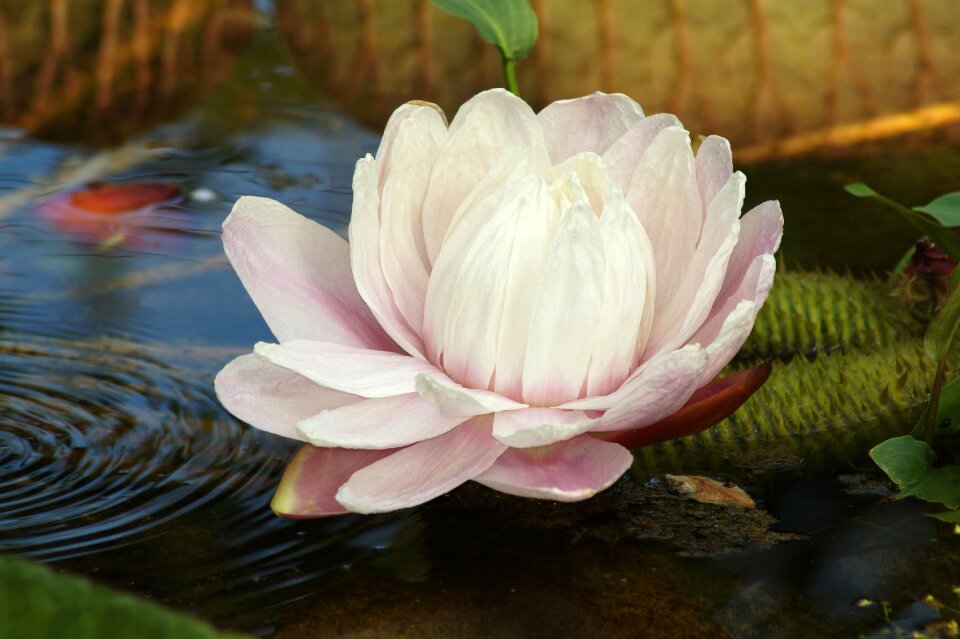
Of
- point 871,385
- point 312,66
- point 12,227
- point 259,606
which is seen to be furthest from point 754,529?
point 312,66

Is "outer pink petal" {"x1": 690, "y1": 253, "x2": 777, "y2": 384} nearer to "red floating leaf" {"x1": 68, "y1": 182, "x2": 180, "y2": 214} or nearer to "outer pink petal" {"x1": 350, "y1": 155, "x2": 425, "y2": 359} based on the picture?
"outer pink petal" {"x1": 350, "y1": 155, "x2": 425, "y2": 359}

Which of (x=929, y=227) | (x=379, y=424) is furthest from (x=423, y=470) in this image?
(x=929, y=227)

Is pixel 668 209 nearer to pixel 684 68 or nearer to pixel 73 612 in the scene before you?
pixel 73 612

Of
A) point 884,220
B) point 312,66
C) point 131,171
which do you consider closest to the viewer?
point 884,220

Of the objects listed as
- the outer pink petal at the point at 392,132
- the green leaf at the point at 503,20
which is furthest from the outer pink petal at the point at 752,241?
the green leaf at the point at 503,20

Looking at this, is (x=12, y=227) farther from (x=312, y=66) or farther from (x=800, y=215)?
(x=800, y=215)

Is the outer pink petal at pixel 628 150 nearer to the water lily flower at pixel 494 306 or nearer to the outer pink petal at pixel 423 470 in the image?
the water lily flower at pixel 494 306
